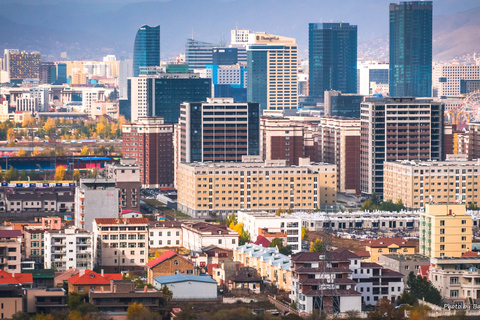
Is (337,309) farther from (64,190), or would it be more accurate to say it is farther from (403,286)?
(64,190)

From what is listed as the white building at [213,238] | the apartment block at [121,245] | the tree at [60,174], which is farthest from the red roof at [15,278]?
the tree at [60,174]

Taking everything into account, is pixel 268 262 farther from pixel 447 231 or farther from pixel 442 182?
pixel 442 182

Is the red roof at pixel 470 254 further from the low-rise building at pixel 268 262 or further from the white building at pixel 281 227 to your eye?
the white building at pixel 281 227

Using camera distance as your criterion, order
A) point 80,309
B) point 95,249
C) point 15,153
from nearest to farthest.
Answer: point 80,309 → point 95,249 → point 15,153

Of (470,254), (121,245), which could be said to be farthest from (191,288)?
(470,254)

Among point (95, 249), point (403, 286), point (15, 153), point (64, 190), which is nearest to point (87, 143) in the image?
point (15, 153)

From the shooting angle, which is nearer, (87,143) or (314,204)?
(314,204)
